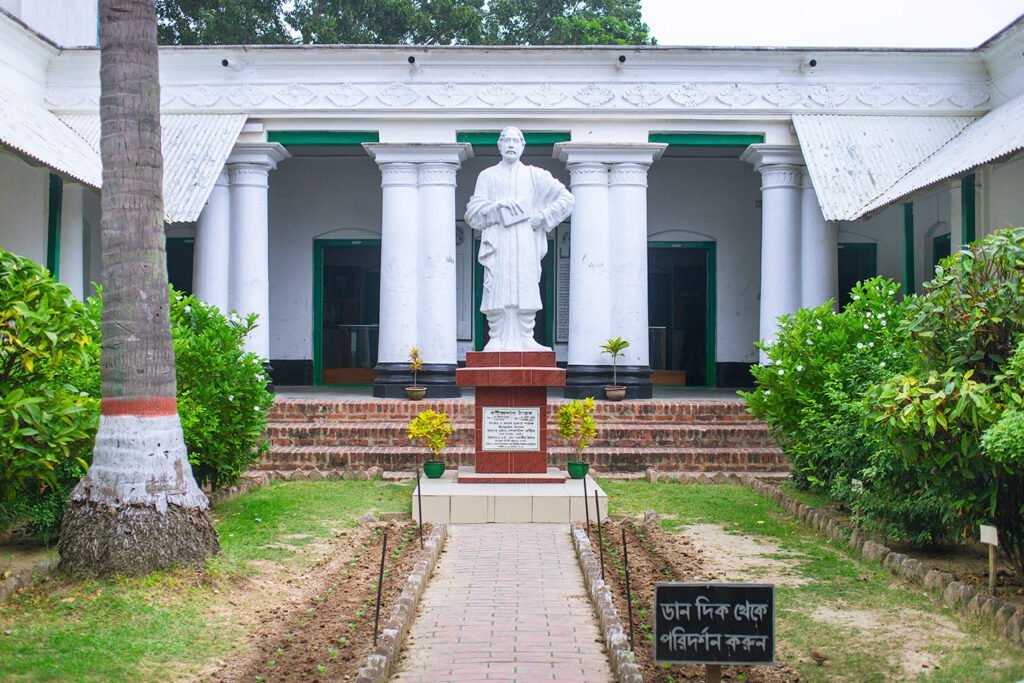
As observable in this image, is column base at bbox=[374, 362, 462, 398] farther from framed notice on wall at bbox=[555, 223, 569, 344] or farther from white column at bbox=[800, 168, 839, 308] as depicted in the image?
white column at bbox=[800, 168, 839, 308]

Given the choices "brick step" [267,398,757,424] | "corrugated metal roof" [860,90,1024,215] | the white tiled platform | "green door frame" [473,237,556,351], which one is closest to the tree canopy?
"green door frame" [473,237,556,351]

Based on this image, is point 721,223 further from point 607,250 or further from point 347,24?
point 347,24

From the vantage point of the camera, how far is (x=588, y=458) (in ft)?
41.2

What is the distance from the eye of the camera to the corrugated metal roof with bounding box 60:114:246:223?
14500mm

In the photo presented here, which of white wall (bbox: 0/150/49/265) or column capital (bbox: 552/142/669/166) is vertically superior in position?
column capital (bbox: 552/142/669/166)

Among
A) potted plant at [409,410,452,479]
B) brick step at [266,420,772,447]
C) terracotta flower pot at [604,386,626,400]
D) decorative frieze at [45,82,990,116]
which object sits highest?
decorative frieze at [45,82,990,116]

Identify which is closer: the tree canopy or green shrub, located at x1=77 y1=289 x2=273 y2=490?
green shrub, located at x1=77 y1=289 x2=273 y2=490

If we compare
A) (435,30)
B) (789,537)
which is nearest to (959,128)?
(789,537)

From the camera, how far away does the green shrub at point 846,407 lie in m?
7.80

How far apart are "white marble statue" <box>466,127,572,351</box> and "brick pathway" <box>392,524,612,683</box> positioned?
109 inches

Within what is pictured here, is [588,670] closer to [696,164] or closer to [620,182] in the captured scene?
[620,182]

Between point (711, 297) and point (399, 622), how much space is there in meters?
13.5

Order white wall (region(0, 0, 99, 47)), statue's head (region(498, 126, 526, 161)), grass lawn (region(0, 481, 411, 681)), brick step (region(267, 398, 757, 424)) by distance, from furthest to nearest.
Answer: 1. white wall (region(0, 0, 99, 47))
2. brick step (region(267, 398, 757, 424))
3. statue's head (region(498, 126, 526, 161))
4. grass lawn (region(0, 481, 411, 681))

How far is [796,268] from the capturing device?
15672 mm
